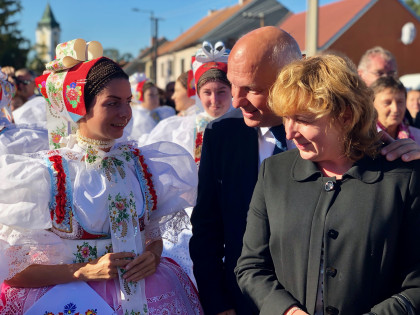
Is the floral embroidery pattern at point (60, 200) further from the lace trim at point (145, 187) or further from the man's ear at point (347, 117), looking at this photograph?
the man's ear at point (347, 117)

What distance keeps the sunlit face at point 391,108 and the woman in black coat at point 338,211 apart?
2.42 meters

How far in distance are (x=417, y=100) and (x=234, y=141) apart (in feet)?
14.4

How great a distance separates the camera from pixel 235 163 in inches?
92.0

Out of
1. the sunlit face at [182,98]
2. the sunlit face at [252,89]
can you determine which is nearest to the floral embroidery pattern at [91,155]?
the sunlit face at [252,89]

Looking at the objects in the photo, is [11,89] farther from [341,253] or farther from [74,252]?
[341,253]

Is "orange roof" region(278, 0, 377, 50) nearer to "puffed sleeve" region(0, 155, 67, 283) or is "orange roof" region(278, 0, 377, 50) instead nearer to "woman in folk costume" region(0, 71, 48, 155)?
"woman in folk costume" region(0, 71, 48, 155)

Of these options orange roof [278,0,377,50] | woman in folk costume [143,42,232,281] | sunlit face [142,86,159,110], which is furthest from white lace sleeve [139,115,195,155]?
orange roof [278,0,377,50]

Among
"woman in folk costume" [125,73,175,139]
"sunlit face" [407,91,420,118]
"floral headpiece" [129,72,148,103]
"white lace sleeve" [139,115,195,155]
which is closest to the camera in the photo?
"white lace sleeve" [139,115,195,155]

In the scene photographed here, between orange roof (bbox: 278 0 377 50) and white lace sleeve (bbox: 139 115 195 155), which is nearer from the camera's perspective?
white lace sleeve (bbox: 139 115 195 155)

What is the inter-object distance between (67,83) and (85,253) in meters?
0.78

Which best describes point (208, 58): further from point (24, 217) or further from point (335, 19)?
point (335, 19)

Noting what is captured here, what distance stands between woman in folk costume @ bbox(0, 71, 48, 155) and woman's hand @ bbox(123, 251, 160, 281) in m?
1.89

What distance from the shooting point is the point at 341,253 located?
1.71 metres

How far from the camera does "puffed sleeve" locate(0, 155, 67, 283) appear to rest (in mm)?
2318
